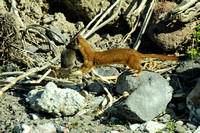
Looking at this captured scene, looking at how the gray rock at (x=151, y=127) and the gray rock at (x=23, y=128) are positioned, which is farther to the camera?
the gray rock at (x=151, y=127)

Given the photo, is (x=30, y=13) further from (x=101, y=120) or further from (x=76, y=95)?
(x=101, y=120)

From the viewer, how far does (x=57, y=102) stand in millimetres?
4535

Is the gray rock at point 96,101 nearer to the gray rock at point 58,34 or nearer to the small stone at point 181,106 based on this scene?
the small stone at point 181,106

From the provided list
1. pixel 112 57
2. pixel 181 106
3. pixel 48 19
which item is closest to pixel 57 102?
pixel 112 57

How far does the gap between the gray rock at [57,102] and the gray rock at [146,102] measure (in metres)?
0.72

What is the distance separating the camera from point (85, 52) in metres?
5.56

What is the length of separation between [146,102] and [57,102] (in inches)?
59.7

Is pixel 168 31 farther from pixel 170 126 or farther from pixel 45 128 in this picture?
pixel 45 128

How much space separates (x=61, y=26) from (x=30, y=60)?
1660 millimetres

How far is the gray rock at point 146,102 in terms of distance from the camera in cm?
443

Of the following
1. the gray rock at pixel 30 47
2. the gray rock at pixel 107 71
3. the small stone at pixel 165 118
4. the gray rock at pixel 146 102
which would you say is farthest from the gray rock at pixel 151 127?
the gray rock at pixel 30 47

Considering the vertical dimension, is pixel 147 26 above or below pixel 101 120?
above

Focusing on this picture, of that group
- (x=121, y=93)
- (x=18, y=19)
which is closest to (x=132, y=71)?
(x=121, y=93)

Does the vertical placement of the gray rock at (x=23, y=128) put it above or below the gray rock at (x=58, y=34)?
below
